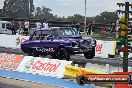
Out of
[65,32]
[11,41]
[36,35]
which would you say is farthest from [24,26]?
[65,32]

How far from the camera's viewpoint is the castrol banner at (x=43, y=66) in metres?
16.4

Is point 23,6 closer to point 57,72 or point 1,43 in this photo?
point 1,43

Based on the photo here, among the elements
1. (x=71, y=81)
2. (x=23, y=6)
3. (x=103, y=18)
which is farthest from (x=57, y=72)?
(x=23, y=6)

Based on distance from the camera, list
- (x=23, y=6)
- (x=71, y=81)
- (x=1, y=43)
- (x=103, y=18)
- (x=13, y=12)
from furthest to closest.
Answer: (x=23, y=6)
(x=13, y=12)
(x=103, y=18)
(x=1, y=43)
(x=71, y=81)

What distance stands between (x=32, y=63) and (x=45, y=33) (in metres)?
3.59

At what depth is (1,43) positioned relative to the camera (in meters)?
32.4

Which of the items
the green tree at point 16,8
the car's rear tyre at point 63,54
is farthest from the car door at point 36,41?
the green tree at point 16,8

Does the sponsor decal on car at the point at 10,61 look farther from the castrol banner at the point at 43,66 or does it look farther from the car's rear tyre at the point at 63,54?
the car's rear tyre at the point at 63,54

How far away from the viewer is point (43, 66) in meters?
17.4

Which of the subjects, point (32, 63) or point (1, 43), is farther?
point (1, 43)

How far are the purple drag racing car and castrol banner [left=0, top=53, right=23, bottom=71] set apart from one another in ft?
7.86

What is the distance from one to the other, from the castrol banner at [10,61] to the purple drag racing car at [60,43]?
2395mm

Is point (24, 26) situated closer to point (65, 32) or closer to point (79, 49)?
point (65, 32)

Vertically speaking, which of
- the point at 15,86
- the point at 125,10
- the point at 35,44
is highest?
the point at 125,10
